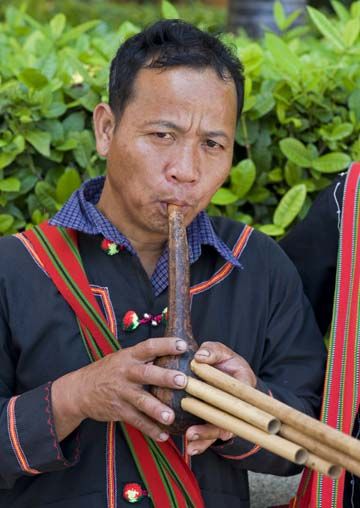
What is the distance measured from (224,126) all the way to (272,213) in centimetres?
106

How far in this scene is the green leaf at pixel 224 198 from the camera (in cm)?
318

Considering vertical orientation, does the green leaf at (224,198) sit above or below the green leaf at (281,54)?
below

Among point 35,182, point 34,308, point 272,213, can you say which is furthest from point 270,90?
point 34,308

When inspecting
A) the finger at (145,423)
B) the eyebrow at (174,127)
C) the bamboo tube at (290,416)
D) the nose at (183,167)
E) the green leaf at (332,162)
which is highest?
the eyebrow at (174,127)

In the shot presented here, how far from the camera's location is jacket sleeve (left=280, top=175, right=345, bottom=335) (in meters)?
2.64

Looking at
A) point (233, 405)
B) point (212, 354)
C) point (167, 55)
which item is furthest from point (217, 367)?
point (167, 55)

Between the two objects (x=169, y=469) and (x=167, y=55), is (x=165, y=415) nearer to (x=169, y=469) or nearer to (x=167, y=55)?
(x=169, y=469)

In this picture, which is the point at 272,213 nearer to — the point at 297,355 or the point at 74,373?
the point at 297,355

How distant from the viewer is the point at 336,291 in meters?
2.48

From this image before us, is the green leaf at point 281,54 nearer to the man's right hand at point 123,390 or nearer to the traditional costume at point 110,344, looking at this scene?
the traditional costume at point 110,344

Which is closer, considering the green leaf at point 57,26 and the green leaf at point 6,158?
the green leaf at point 6,158

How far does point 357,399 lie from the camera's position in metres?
2.40

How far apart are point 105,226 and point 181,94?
38cm

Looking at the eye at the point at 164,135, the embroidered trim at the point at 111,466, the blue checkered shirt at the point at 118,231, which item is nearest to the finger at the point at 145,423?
the embroidered trim at the point at 111,466
